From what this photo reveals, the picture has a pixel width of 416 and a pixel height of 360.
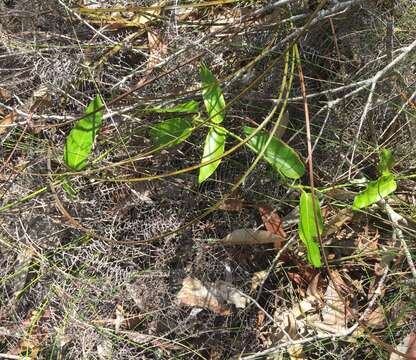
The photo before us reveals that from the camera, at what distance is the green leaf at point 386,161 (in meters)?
1.47

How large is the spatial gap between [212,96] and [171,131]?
0.15 m

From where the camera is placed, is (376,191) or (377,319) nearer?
(376,191)

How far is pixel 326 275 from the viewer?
1.59 meters

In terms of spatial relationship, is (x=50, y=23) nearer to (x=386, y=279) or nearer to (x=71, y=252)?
(x=71, y=252)

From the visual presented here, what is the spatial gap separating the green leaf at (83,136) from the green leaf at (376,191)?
2.46ft

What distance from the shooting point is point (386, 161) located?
1476mm

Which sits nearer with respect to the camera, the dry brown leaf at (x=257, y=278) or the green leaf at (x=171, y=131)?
the green leaf at (x=171, y=131)

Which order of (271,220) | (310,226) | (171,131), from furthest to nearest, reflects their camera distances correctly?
(271,220)
(171,131)
(310,226)

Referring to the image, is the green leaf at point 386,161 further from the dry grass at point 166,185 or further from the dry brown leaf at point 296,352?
the dry brown leaf at point 296,352

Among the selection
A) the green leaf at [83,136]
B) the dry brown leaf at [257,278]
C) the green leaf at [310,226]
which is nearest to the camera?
the green leaf at [310,226]

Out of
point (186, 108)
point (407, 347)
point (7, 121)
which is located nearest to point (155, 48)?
Result: point (186, 108)

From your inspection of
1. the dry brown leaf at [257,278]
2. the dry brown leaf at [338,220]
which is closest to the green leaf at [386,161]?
the dry brown leaf at [338,220]

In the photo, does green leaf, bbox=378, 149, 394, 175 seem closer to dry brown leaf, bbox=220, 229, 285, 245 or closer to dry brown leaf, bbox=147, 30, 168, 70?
dry brown leaf, bbox=220, 229, 285, 245

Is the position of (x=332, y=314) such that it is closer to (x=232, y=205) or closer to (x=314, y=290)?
(x=314, y=290)
